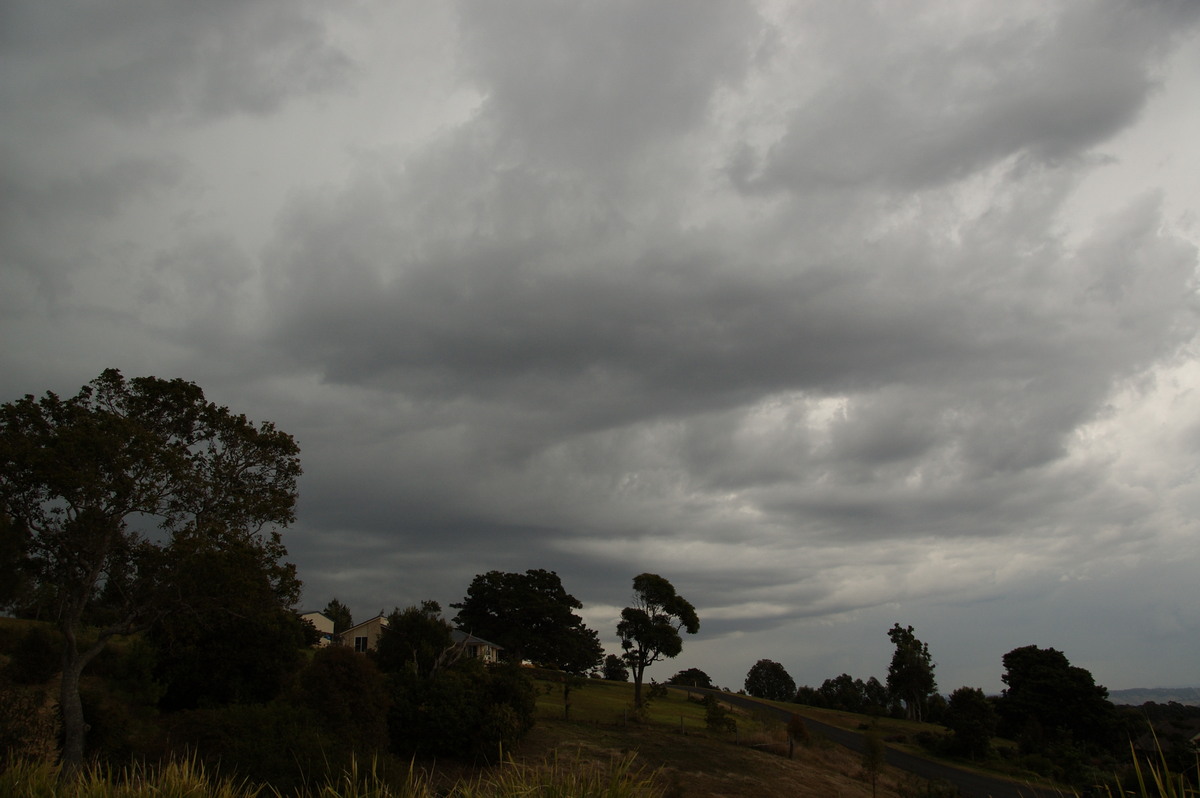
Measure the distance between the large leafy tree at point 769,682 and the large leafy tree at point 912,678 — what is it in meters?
39.3

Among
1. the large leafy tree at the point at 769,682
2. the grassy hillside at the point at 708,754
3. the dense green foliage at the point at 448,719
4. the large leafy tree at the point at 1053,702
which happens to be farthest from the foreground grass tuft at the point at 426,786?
the large leafy tree at the point at 769,682

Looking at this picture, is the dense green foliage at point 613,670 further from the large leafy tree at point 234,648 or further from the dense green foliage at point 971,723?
the large leafy tree at point 234,648

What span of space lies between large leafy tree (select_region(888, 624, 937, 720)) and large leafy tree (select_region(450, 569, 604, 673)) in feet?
127

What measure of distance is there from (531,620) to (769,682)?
233 feet

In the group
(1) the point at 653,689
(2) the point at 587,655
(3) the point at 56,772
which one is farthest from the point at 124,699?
(2) the point at 587,655

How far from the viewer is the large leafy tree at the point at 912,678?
309 feet

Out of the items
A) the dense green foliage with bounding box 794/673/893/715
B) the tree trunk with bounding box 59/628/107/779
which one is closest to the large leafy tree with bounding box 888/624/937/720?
the dense green foliage with bounding box 794/673/893/715

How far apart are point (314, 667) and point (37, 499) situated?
37.5 feet

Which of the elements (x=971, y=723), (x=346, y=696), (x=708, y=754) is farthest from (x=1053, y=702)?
(x=346, y=696)

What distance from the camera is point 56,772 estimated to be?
1184cm

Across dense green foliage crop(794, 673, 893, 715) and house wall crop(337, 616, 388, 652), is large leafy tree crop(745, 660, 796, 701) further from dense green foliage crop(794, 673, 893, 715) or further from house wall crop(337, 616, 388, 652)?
house wall crop(337, 616, 388, 652)

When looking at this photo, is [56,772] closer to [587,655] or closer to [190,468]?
[190,468]

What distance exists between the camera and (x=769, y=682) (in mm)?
138750

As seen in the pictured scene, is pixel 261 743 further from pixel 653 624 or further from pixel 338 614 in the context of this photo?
pixel 338 614
